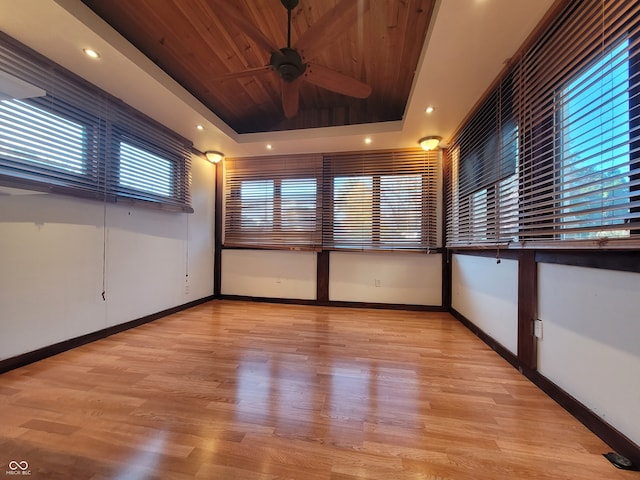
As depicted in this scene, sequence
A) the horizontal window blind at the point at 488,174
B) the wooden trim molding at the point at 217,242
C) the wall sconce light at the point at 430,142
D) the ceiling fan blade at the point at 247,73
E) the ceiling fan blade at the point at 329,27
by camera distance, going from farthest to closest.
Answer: the wooden trim molding at the point at 217,242, the wall sconce light at the point at 430,142, the horizontal window blind at the point at 488,174, the ceiling fan blade at the point at 247,73, the ceiling fan blade at the point at 329,27

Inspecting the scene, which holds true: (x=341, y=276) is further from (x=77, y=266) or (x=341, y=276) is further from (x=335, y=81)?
(x=77, y=266)

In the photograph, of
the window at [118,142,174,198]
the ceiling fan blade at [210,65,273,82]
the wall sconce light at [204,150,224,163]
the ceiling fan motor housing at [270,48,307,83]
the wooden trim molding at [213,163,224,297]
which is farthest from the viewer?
the wooden trim molding at [213,163,224,297]

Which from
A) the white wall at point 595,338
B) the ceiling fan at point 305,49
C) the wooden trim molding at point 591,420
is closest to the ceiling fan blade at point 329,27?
the ceiling fan at point 305,49

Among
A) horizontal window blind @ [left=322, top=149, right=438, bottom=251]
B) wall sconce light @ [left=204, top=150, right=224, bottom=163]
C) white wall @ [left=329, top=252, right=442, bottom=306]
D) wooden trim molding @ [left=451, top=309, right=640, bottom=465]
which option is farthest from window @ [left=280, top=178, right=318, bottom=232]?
wooden trim molding @ [left=451, top=309, right=640, bottom=465]

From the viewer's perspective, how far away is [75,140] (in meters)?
2.33

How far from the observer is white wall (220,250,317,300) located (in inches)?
165

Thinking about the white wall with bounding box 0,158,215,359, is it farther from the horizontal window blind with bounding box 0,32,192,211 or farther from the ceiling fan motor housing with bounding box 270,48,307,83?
the ceiling fan motor housing with bounding box 270,48,307,83

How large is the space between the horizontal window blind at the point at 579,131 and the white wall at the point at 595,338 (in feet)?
0.77

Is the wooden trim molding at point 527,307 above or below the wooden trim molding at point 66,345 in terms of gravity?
above

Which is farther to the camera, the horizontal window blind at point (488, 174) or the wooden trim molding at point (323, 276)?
the wooden trim molding at point (323, 276)

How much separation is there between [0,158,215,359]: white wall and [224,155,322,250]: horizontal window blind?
0.95m

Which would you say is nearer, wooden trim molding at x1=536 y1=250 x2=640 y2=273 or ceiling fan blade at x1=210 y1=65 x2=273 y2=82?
wooden trim molding at x1=536 y1=250 x2=640 y2=273

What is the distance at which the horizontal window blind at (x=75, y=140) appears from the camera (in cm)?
191

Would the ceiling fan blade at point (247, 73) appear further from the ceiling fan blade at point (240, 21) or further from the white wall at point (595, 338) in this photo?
the white wall at point (595, 338)
